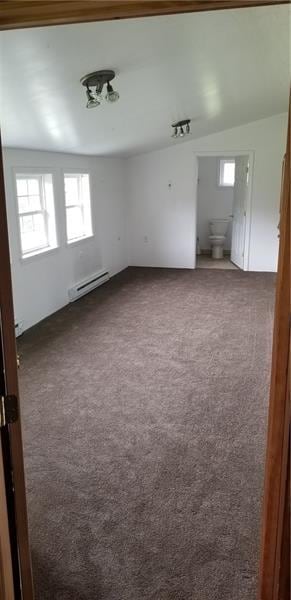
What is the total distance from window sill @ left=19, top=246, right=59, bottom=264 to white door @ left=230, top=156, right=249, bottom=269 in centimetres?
331

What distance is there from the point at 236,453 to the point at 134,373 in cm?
129

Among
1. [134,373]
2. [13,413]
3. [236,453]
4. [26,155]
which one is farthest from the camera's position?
[26,155]

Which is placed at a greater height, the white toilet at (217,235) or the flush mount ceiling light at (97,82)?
the flush mount ceiling light at (97,82)

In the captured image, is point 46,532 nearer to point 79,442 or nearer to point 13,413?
point 79,442

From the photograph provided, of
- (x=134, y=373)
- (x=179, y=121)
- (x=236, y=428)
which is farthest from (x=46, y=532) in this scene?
(x=179, y=121)

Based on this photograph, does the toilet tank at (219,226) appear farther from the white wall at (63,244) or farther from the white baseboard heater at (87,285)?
the white baseboard heater at (87,285)

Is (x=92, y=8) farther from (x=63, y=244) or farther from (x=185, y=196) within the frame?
(x=185, y=196)

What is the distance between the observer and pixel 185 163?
714 centimetres

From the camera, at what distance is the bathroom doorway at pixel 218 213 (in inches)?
305

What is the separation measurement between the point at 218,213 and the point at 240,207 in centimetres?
152

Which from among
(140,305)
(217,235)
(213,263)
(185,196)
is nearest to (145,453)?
(140,305)

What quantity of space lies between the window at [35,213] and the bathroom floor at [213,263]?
3243 mm

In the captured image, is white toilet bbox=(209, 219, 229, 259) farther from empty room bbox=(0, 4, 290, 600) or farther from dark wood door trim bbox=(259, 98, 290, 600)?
dark wood door trim bbox=(259, 98, 290, 600)

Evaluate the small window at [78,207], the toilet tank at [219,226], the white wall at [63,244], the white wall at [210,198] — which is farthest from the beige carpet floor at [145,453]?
the white wall at [210,198]
